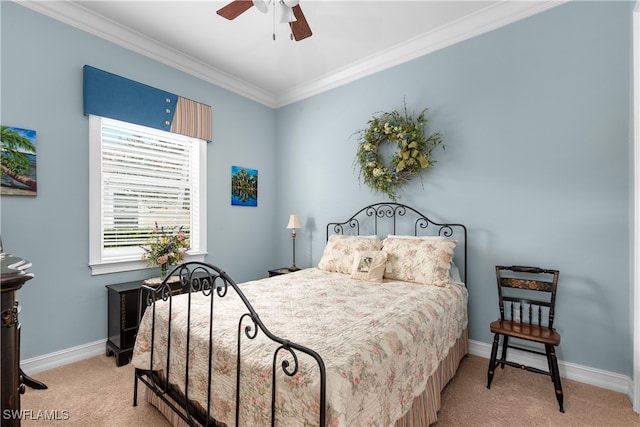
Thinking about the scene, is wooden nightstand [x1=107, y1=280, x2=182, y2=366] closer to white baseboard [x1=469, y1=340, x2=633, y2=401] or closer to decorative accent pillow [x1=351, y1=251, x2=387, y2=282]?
decorative accent pillow [x1=351, y1=251, x2=387, y2=282]

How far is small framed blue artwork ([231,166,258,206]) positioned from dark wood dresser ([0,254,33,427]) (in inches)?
123

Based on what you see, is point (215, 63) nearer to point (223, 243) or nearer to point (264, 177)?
point (264, 177)

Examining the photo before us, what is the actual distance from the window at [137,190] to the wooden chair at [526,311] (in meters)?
3.14

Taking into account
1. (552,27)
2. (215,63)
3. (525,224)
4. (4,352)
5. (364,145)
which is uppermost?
(215,63)

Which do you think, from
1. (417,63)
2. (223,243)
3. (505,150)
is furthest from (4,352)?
(417,63)

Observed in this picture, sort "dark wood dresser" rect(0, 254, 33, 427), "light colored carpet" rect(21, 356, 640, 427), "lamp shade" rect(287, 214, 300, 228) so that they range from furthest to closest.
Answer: "lamp shade" rect(287, 214, 300, 228) → "light colored carpet" rect(21, 356, 640, 427) → "dark wood dresser" rect(0, 254, 33, 427)

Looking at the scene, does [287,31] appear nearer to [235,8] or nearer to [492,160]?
[235,8]

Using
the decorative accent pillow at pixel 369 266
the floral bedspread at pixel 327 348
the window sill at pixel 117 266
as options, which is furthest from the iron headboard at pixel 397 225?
the window sill at pixel 117 266

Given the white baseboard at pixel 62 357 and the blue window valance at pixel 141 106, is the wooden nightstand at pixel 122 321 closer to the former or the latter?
the white baseboard at pixel 62 357

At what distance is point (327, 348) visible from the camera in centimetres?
137

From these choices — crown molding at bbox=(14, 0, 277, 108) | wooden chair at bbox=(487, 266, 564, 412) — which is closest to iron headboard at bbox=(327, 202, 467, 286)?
wooden chair at bbox=(487, 266, 564, 412)

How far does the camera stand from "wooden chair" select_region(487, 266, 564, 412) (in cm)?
215

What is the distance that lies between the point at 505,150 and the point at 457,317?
4.99ft

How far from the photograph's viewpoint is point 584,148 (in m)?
2.40
